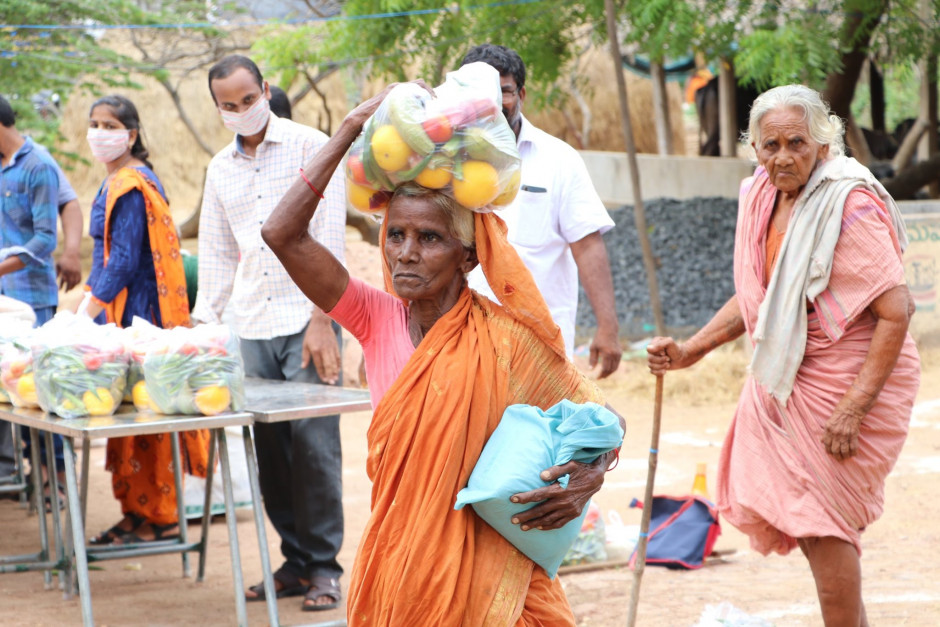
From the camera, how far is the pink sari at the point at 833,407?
3.75m

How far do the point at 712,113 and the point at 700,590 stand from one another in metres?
14.6

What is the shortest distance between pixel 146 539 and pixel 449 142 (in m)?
4.17

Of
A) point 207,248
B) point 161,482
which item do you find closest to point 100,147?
point 207,248

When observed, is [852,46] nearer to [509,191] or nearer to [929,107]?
[929,107]

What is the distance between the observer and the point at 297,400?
438cm

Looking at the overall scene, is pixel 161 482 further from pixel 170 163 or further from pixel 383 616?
pixel 170 163

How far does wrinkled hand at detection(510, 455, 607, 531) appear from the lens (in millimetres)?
2412

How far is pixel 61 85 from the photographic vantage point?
14195 mm

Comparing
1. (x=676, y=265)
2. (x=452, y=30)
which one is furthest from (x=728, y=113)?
(x=452, y=30)

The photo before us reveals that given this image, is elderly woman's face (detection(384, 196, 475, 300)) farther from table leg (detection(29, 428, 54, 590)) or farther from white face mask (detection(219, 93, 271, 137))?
table leg (detection(29, 428, 54, 590))

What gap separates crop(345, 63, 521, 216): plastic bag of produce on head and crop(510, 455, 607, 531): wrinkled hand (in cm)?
61

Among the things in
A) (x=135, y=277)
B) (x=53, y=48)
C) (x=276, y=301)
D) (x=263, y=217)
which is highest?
(x=53, y=48)

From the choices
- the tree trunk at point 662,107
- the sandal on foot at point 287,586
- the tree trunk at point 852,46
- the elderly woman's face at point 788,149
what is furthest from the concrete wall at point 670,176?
the elderly woman's face at point 788,149

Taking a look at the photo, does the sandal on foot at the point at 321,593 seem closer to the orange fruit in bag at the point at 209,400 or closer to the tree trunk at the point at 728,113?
the orange fruit in bag at the point at 209,400
